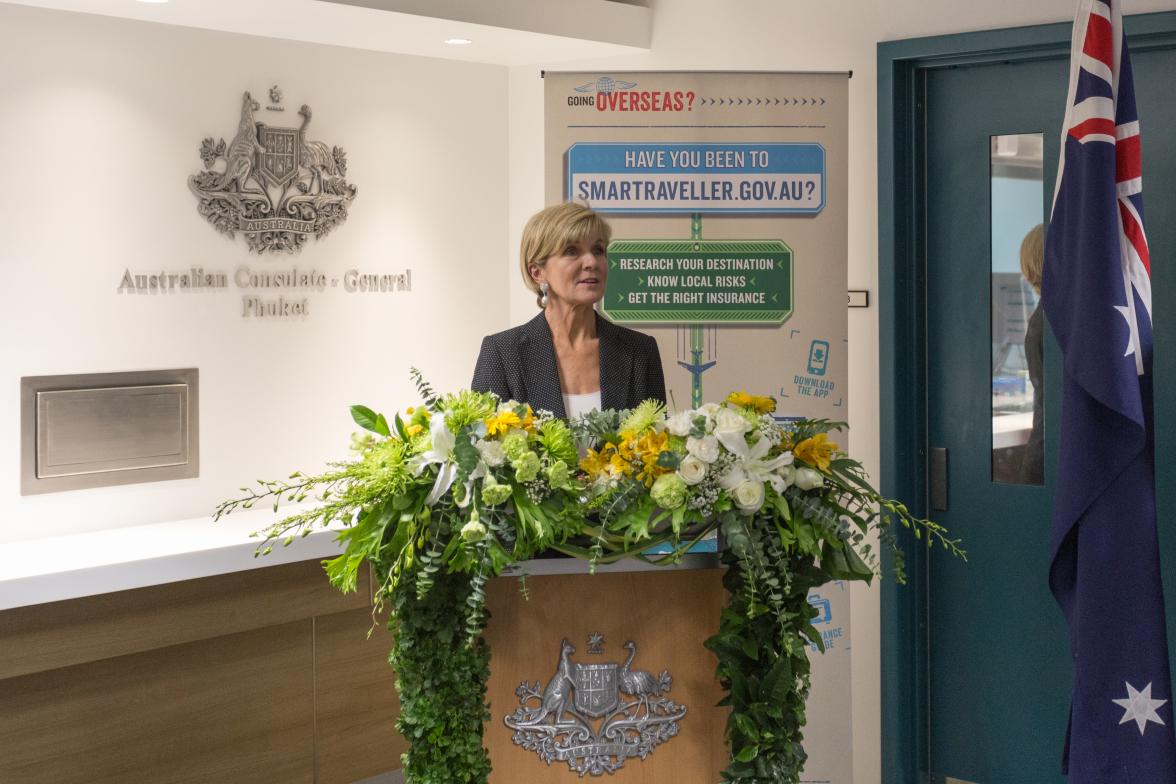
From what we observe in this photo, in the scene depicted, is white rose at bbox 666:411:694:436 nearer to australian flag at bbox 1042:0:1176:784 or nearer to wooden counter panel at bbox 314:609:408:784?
australian flag at bbox 1042:0:1176:784

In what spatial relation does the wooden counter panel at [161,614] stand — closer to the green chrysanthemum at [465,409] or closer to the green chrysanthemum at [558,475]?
the green chrysanthemum at [465,409]

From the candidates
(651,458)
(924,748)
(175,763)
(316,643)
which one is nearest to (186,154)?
(316,643)

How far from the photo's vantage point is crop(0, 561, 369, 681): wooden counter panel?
318cm

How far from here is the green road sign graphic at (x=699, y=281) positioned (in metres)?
3.51

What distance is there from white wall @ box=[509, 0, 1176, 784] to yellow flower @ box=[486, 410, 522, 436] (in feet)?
6.23

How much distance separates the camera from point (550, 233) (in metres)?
3.36

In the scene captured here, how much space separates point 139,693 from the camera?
349 centimetres

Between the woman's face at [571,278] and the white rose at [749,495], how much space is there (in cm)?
123

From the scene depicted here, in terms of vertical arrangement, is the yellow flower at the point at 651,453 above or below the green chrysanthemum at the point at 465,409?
below

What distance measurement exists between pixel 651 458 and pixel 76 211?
7.47ft

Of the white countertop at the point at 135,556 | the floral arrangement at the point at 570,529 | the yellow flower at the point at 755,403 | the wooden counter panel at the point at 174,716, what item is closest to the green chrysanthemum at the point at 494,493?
the floral arrangement at the point at 570,529

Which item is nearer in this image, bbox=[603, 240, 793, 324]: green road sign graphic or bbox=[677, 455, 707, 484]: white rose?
bbox=[677, 455, 707, 484]: white rose

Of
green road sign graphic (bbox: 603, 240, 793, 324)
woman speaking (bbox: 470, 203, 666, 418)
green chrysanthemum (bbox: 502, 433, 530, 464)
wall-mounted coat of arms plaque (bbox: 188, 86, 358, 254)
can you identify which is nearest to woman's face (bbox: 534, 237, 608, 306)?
woman speaking (bbox: 470, 203, 666, 418)

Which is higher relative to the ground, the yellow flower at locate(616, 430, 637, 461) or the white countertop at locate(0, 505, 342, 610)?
the yellow flower at locate(616, 430, 637, 461)
